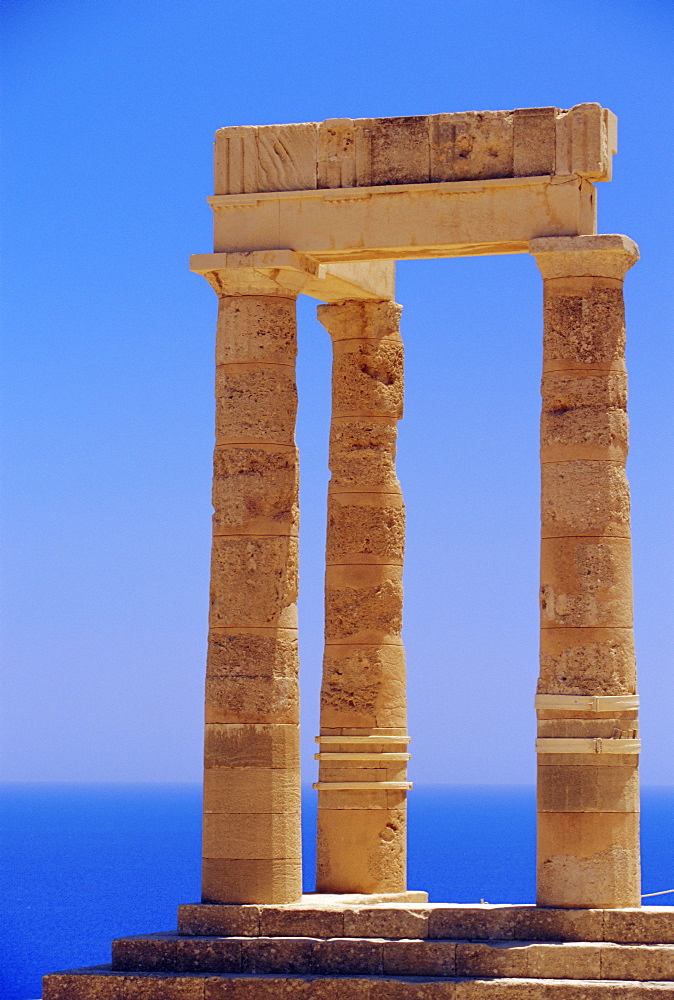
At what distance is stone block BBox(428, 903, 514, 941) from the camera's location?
26125mm

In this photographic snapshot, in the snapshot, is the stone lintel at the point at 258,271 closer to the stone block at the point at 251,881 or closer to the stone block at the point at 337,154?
the stone block at the point at 337,154

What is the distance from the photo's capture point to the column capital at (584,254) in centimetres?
2692

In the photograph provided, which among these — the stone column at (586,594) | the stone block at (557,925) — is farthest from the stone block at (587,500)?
the stone block at (557,925)

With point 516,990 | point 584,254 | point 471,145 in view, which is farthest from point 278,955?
point 471,145

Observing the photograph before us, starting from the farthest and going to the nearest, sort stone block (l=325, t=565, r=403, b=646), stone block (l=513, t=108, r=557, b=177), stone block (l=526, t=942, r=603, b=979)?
stone block (l=325, t=565, r=403, b=646)
stone block (l=513, t=108, r=557, b=177)
stone block (l=526, t=942, r=603, b=979)

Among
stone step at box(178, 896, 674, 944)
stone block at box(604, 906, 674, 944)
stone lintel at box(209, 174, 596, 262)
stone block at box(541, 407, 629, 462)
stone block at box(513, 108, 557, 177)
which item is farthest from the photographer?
stone block at box(513, 108, 557, 177)

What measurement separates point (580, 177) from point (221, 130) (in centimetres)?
482

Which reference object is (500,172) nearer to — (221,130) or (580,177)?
(580,177)

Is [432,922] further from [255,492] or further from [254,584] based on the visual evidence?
[255,492]

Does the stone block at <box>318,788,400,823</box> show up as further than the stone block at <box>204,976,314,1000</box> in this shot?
Yes

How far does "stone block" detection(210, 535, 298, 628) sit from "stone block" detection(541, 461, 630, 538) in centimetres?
338

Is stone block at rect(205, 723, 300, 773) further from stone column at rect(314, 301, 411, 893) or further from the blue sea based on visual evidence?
the blue sea

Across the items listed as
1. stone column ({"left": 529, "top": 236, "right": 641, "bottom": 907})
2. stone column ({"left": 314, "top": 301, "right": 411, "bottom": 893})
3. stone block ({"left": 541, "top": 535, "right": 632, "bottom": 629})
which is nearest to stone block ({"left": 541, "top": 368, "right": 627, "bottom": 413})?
stone column ({"left": 529, "top": 236, "right": 641, "bottom": 907})

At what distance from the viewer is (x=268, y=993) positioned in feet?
85.0
